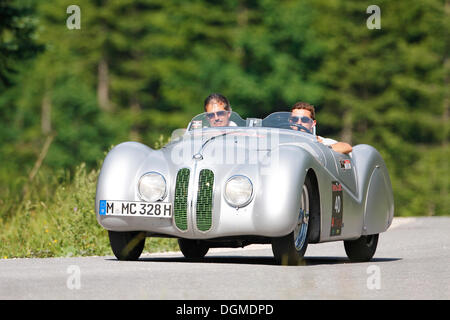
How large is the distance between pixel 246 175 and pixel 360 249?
2.46m

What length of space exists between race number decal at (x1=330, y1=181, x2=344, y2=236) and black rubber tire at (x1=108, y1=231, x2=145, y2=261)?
1.71 m

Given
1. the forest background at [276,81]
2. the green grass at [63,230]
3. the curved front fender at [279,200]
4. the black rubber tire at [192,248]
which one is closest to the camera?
the curved front fender at [279,200]

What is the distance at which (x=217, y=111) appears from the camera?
35.8ft

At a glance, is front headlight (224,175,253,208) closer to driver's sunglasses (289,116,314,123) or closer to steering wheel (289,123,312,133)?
steering wheel (289,123,312,133)

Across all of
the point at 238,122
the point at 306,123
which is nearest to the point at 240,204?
the point at 238,122

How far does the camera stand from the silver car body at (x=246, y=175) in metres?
9.08

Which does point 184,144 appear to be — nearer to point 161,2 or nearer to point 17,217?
point 17,217

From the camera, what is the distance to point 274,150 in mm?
9344

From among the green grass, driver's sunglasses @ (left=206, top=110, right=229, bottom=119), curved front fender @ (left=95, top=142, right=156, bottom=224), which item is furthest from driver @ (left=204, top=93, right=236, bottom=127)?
the green grass

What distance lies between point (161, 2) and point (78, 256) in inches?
2080

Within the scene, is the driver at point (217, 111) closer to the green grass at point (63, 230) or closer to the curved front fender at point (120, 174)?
the curved front fender at point (120, 174)

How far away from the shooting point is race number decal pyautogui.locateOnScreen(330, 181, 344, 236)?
10.0 meters

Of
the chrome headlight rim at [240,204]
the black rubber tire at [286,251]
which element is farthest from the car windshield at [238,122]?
the chrome headlight rim at [240,204]

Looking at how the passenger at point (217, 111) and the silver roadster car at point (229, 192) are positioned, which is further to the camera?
the passenger at point (217, 111)
